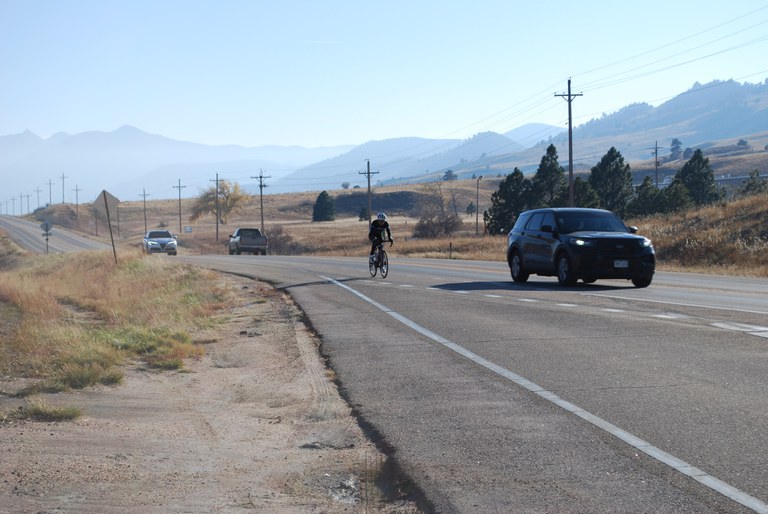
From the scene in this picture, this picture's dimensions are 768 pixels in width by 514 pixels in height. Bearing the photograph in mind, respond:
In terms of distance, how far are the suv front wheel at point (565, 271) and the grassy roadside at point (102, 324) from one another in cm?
771

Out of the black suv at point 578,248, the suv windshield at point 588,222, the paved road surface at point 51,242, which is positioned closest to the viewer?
the black suv at point 578,248

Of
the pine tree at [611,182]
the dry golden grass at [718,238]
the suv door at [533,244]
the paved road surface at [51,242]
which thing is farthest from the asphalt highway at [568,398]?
the paved road surface at [51,242]

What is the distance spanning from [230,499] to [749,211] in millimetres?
39665

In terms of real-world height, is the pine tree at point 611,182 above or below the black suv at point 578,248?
above

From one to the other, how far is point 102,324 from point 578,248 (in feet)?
33.4

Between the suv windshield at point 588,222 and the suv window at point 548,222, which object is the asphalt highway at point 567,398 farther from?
the suv window at point 548,222

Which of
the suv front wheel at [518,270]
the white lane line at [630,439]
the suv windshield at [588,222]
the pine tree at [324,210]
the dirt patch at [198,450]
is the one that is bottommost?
the dirt patch at [198,450]

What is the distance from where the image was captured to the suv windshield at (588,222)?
21141 millimetres

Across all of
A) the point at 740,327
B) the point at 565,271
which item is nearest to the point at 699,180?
the point at 565,271

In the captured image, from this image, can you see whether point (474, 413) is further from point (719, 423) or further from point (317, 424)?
point (719, 423)

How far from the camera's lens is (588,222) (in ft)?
70.0

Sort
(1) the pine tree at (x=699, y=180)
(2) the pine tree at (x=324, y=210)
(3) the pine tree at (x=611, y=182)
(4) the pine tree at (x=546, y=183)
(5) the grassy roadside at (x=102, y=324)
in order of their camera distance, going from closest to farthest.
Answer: (5) the grassy roadside at (x=102, y=324) < (4) the pine tree at (x=546, y=183) < (3) the pine tree at (x=611, y=182) < (1) the pine tree at (x=699, y=180) < (2) the pine tree at (x=324, y=210)

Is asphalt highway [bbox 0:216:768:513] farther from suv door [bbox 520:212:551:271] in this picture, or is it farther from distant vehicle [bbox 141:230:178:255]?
distant vehicle [bbox 141:230:178:255]

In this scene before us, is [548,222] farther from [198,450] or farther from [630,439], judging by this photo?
[198,450]
